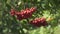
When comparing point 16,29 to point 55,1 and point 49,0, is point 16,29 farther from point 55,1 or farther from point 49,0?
point 55,1

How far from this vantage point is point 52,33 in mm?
2758

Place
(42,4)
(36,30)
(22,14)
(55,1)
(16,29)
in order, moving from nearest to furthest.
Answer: (16,29) → (22,14) → (42,4) → (55,1) → (36,30)

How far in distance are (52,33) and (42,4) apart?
569 mm

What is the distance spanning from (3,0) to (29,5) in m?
0.78

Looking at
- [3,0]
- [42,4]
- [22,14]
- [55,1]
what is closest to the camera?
[3,0]

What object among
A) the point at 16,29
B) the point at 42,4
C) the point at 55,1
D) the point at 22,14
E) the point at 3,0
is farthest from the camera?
the point at 55,1

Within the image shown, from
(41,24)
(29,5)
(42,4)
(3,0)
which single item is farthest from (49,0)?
(3,0)

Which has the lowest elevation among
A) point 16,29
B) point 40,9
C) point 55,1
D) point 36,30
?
point 16,29

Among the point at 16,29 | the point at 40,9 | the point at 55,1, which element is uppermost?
the point at 55,1

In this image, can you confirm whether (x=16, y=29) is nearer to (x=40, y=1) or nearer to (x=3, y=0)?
(x=3, y=0)

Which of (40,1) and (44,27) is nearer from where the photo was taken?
(40,1)

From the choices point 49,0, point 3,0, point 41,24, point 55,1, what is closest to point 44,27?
point 41,24

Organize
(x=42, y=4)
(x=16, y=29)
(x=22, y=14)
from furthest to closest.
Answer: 1. (x=42, y=4)
2. (x=22, y=14)
3. (x=16, y=29)

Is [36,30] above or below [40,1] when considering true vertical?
below
